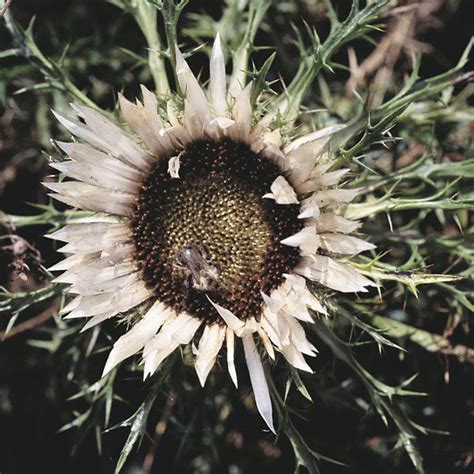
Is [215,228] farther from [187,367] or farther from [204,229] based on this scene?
[187,367]

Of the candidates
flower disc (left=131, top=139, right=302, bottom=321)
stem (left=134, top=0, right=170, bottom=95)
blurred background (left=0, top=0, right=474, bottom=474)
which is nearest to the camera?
flower disc (left=131, top=139, right=302, bottom=321)

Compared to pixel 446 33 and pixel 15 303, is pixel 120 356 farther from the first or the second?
pixel 446 33

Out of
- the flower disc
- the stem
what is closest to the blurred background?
the stem

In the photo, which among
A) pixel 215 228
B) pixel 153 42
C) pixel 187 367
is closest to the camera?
pixel 215 228

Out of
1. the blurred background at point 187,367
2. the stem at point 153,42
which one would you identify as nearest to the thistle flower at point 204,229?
the stem at point 153,42

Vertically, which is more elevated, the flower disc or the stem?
the stem

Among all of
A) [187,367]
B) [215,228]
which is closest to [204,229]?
[215,228]

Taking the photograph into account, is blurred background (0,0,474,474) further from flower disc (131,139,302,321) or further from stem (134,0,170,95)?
flower disc (131,139,302,321)
